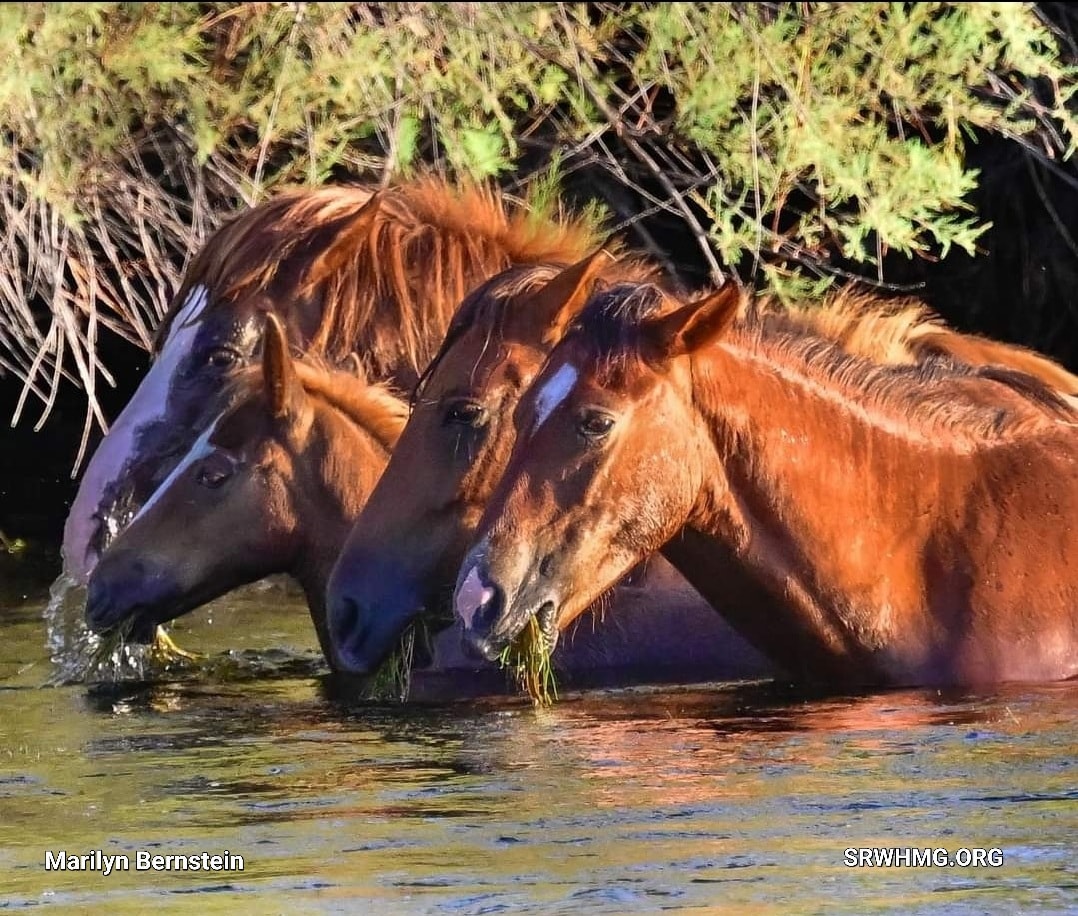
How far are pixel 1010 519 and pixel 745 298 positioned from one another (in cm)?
95

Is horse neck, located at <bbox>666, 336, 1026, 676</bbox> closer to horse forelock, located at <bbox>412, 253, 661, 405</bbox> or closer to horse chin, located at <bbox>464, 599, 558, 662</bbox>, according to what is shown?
horse chin, located at <bbox>464, 599, 558, 662</bbox>

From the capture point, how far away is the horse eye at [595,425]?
6000 mm

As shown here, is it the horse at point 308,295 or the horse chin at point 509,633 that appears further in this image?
the horse at point 308,295

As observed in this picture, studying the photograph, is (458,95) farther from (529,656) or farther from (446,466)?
(529,656)

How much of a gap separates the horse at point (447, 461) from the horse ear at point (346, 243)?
103cm

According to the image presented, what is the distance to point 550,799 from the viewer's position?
213 inches

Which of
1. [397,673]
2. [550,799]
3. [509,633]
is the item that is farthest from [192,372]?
[550,799]

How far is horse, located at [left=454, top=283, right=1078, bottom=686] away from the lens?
5977 mm

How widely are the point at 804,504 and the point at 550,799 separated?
4.16ft

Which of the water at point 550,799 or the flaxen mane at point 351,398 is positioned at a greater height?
the flaxen mane at point 351,398

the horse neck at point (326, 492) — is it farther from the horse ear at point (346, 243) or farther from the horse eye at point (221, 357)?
the horse ear at point (346, 243)

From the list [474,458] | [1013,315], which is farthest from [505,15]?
[1013,315]

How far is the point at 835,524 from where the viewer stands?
6281mm

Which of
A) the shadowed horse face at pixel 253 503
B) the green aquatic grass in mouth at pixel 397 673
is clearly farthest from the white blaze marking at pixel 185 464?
the green aquatic grass in mouth at pixel 397 673
